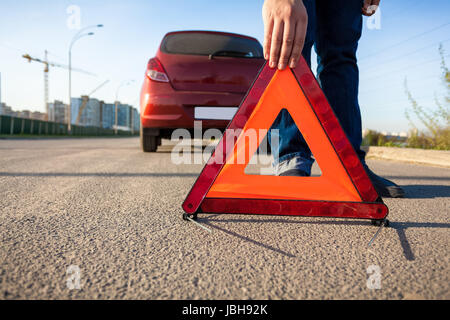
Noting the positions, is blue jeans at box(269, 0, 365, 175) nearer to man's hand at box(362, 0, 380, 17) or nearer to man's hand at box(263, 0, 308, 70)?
man's hand at box(362, 0, 380, 17)

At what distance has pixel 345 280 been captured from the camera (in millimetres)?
840

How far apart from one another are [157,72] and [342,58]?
8.59 ft

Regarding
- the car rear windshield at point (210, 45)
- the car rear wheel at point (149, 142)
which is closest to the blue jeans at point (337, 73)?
the car rear windshield at point (210, 45)

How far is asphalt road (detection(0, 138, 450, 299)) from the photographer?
30.6 inches

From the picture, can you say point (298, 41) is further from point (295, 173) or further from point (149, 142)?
point (149, 142)

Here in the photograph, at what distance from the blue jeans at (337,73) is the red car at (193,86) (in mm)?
1876

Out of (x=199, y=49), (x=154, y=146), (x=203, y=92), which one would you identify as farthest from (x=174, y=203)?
(x=154, y=146)

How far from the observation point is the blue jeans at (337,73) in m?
2.04

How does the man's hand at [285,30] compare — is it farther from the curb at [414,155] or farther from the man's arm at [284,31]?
the curb at [414,155]

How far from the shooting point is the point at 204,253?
1009 millimetres
